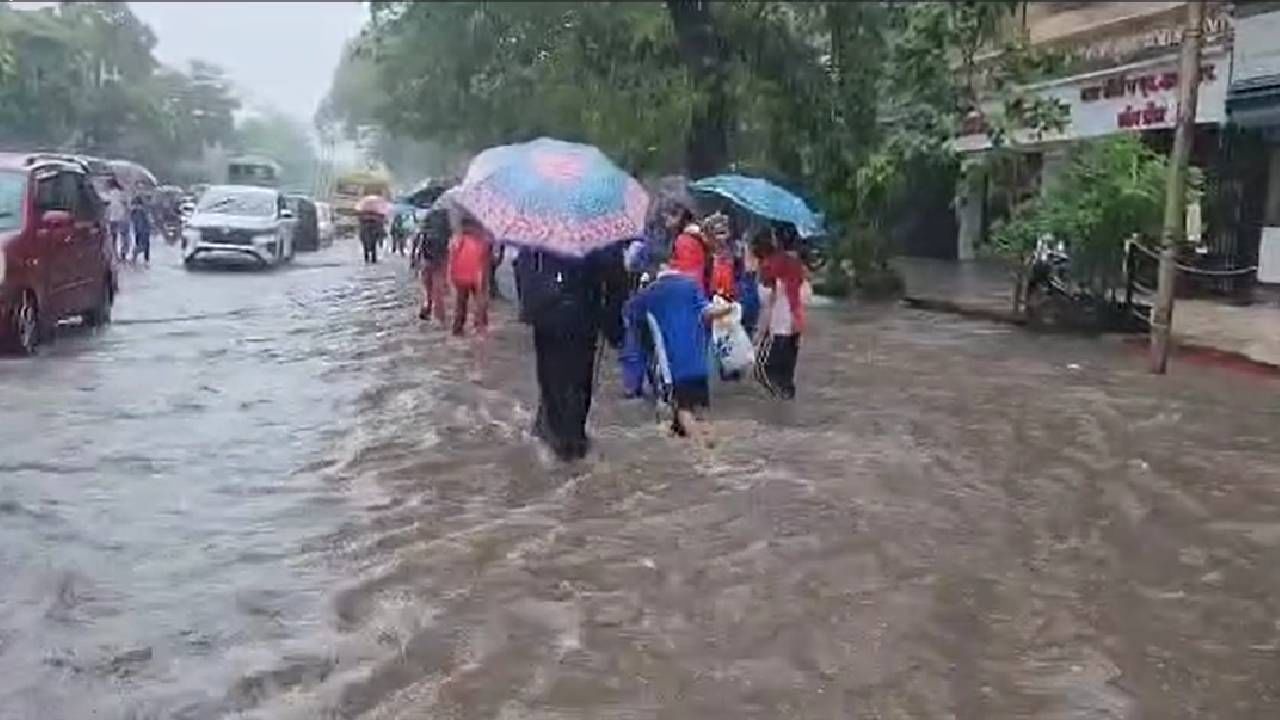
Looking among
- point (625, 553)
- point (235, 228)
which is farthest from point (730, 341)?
point (235, 228)

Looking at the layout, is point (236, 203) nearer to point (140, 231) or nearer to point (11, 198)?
point (140, 231)

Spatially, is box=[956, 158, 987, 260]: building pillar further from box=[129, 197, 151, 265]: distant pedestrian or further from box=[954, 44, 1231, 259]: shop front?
box=[129, 197, 151, 265]: distant pedestrian

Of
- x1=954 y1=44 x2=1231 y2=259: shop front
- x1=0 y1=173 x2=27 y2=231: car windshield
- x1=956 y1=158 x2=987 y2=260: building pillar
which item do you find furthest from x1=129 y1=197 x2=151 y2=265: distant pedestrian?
x1=0 y1=173 x2=27 y2=231: car windshield

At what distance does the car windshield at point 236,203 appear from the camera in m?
31.0

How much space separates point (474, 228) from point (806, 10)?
27.5 ft

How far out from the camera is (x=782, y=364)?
A: 12984 mm

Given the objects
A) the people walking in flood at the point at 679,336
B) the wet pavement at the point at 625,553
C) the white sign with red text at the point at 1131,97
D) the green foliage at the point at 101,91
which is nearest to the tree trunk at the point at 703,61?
the white sign with red text at the point at 1131,97

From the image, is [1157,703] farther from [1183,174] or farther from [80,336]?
[80,336]

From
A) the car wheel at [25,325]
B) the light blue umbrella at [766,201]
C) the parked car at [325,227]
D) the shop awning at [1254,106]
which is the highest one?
the shop awning at [1254,106]

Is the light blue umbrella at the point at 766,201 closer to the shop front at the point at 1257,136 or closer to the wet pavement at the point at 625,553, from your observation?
the wet pavement at the point at 625,553

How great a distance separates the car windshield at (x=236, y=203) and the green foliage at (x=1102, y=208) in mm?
16386

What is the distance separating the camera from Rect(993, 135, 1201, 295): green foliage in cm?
1834

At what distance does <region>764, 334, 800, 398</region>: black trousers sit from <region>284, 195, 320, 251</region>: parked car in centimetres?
2536

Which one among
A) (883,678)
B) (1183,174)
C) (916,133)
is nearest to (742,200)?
(1183,174)
